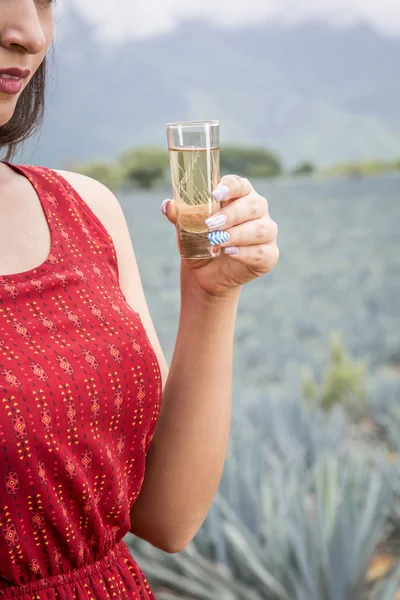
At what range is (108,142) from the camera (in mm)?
3721

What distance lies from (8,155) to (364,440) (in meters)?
2.65

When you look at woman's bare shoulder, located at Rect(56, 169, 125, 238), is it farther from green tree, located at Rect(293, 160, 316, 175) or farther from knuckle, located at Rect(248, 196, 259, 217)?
green tree, located at Rect(293, 160, 316, 175)

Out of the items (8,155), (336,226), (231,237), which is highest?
(8,155)

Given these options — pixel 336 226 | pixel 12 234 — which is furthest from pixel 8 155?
pixel 336 226

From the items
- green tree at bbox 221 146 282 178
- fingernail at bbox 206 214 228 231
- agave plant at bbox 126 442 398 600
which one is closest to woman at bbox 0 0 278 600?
fingernail at bbox 206 214 228 231

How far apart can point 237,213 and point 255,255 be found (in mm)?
66

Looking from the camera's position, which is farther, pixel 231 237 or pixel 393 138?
pixel 393 138

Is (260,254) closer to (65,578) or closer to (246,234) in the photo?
(246,234)

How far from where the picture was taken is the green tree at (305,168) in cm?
399

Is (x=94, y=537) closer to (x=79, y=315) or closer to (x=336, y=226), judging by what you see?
(x=79, y=315)

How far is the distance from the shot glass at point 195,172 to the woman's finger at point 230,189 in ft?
0.05

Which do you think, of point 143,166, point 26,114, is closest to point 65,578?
point 26,114

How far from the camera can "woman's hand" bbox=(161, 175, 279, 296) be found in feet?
3.28

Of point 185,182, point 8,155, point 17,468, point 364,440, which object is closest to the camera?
point 17,468
